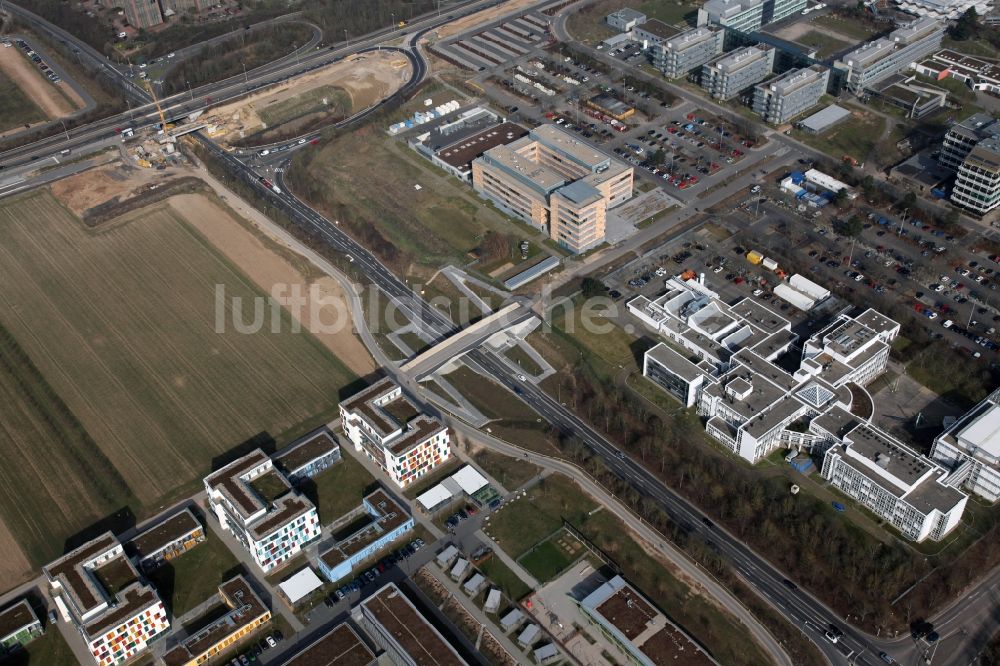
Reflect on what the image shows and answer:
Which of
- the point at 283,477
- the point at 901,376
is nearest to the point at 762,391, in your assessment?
the point at 901,376

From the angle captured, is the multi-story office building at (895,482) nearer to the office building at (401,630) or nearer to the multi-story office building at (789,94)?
the office building at (401,630)

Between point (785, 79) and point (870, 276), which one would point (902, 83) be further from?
point (870, 276)

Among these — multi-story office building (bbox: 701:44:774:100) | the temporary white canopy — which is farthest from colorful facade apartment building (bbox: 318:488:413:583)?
multi-story office building (bbox: 701:44:774:100)

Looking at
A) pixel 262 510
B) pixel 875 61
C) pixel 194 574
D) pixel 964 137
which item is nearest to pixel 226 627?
pixel 194 574

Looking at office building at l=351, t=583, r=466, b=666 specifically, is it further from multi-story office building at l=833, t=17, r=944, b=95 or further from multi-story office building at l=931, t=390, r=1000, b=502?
multi-story office building at l=833, t=17, r=944, b=95

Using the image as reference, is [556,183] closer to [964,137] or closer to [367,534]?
[964,137]
